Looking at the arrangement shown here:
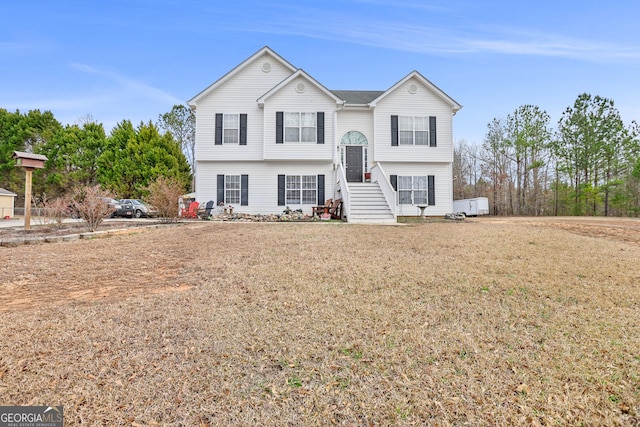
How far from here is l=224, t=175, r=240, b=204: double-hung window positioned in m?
16.8

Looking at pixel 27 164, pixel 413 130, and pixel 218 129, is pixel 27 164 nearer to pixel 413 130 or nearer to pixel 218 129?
pixel 218 129

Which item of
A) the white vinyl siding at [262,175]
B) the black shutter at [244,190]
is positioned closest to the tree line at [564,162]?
the white vinyl siding at [262,175]

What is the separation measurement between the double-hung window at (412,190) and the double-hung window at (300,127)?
5.54 meters

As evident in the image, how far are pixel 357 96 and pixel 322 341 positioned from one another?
1760 centimetres

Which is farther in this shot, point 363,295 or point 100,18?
point 100,18

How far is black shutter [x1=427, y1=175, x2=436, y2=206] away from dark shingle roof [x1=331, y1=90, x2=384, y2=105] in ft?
18.2

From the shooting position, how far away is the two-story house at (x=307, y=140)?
1631 centimetres

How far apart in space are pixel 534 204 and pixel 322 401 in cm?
3271

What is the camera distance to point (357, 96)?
18.5m

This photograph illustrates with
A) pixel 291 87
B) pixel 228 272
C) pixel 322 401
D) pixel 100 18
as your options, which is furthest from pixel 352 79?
pixel 322 401

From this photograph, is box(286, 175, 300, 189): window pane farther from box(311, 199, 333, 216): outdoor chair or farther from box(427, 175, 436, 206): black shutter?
box(427, 175, 436, 206): black shutter

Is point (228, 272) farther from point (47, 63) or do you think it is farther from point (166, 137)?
point (166, 137)

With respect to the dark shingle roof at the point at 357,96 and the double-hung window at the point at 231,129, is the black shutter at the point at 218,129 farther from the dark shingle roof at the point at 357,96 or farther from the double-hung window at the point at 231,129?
the dark shingle roof at the point at 357,96

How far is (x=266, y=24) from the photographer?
52.7 feet
